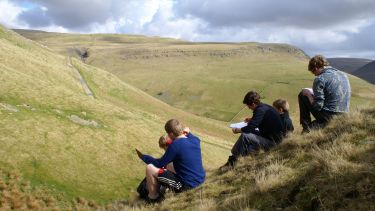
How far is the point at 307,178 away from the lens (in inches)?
317

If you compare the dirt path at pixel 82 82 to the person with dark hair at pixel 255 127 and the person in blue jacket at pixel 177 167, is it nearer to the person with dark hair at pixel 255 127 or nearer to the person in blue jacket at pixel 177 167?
the person with dark hair at pixel 255 127

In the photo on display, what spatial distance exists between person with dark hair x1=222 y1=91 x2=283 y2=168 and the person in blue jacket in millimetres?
2129

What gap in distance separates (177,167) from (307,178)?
14.8 feet

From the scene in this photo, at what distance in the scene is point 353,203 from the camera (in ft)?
21.1

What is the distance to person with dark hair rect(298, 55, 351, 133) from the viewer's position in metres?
12.9

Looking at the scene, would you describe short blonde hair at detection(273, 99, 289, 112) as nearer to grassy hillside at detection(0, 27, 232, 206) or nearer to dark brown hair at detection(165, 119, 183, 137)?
dark brown hair at detection(165, 119, 183, 137)

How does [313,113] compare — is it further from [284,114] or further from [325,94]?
[284,114]

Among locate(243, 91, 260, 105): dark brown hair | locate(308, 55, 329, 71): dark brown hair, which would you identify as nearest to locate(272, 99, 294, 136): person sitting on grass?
locate(243, 91, 260, 105): dark brown hair

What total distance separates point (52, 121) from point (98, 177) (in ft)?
24.9

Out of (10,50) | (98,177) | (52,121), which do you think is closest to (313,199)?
(98,177)

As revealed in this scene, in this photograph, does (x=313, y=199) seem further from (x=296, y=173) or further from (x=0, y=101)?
(x=0, y=101)

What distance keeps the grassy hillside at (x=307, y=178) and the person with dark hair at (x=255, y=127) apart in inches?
26.0

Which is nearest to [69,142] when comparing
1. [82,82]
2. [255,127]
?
[255,127]

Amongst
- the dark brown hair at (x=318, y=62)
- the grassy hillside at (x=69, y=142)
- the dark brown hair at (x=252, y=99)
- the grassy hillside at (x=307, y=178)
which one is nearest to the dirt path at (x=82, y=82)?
the grassy hillside at (x=69, y=142)
